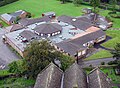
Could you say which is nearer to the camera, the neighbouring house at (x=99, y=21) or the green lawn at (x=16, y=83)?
the green lawn at (x=16, y=83)

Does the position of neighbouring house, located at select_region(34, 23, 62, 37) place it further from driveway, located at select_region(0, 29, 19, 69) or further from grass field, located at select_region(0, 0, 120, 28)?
Result: grass field, located at select_region(0, 0, 120, 28)

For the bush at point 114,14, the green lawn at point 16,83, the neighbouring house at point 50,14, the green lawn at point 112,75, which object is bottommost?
the bush at point 114,14

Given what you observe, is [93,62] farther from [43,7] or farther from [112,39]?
[43,7]

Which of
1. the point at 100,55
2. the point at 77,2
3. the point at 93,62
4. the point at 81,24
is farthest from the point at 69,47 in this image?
the point at 77,2

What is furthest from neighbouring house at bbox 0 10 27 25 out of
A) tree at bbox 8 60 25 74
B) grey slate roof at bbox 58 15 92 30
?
tree at bbox 8 60 25 74

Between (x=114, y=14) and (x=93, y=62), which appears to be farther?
(x=114, y=14)

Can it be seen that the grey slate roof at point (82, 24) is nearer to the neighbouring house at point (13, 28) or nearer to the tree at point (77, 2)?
the neighbouring house at point (13, 28)

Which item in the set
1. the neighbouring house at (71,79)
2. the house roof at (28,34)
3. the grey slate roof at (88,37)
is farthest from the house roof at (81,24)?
the neighbouring house at (71,79)
